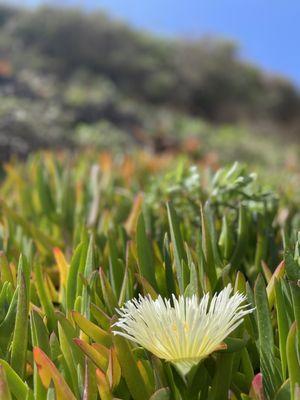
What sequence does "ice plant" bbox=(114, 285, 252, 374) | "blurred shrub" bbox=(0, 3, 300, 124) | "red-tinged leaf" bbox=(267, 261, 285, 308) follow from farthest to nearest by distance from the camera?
"blurred shrub" bbox=(0, 3, 300, 124) → "red-tinged leaf" bbox=(267, 261, 285, 308) → "ice plant" bbox=(114, 285, 252, 374)

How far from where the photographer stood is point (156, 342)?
0.74 m

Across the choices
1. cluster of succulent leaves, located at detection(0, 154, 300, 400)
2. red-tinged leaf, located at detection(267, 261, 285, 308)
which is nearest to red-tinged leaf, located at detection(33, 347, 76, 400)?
cluster of succulent leaves, located at detection(0, 154, 300, 400)

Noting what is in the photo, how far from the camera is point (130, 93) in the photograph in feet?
46.6

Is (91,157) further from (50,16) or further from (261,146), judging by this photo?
(50,16)

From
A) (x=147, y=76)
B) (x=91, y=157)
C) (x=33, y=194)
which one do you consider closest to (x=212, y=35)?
(x=147, y=76)

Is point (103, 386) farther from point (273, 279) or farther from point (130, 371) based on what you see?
point (273, 279)

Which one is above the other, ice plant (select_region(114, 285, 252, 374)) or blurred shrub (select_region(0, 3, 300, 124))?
blurred shrub (select_region(0, 3, 300, 124))

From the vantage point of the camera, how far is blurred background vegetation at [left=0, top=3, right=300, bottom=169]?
19.8 ft

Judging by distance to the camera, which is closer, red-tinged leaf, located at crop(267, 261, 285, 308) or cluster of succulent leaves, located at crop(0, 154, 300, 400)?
cluster of succulent leaves, located at crop(0, 154, 300, 400)

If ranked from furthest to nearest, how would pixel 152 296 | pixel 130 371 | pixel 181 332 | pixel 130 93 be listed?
pixel 130 93
pixel 152 296
pixel 130 371
pixel 181 332

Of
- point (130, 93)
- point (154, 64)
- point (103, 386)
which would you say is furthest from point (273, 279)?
Answer: point (154, 64)

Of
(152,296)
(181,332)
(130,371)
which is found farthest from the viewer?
(152,296)

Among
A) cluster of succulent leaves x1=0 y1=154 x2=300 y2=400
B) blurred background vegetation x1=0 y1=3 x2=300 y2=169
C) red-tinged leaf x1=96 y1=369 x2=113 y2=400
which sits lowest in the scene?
red-tinged leaf x1=96 y1=369 x2=113 y2=400

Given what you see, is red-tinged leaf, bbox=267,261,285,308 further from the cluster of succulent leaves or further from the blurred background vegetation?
the blurred background vegetation
